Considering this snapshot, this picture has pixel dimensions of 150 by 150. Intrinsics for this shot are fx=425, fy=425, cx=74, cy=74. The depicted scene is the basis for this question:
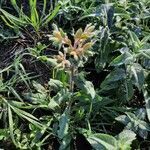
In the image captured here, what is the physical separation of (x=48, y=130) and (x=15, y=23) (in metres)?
0.70

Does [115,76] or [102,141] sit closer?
[102,141]

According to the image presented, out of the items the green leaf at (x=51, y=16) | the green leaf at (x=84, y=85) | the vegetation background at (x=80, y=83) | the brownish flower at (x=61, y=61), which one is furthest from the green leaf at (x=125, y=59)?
the green leaf at (x=51, y=16)

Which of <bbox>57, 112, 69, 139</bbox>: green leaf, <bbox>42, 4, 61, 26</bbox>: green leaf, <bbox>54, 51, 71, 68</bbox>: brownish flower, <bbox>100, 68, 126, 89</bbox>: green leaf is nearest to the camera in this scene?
<bbox>54, 51, 71, 68</bbox>: brownish flower

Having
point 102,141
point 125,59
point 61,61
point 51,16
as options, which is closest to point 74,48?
point 61,61

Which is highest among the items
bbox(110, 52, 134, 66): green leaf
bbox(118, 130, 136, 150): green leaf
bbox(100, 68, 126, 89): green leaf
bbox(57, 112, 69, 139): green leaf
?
bbox(110, 52, 134, 66): green leaf

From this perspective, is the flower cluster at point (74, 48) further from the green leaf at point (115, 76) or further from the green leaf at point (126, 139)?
the green leaf at point (126, 139)

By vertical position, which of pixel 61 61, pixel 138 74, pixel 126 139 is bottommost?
pixel 126 139

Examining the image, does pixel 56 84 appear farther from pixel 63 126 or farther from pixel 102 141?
pixel 102 141

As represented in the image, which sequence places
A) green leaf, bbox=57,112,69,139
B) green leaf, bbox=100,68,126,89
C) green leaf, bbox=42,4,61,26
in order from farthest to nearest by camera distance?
green leaf, bbox=42,4,61,26
green leaf, bbox=100,68,126,89
green leaf, bbox=57,112,69,139

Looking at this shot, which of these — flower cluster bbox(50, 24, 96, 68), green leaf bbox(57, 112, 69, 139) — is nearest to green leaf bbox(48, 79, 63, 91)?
green leaf bbox(57, 112, 69, 139)

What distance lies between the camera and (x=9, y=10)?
2562 millimetres

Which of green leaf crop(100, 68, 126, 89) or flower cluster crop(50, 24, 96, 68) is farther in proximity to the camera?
green leaf crop(100, 68, 126, 89)

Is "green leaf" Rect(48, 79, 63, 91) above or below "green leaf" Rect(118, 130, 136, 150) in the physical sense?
above

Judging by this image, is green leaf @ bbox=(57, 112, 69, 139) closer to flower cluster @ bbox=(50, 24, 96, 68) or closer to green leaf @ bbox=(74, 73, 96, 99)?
green leaf @ bbox=(74, 73, 96, 99)
